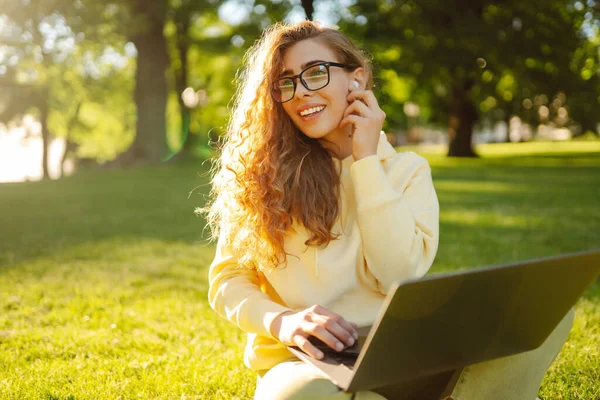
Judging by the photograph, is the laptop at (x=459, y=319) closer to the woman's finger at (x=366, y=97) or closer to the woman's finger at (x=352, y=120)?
the woman's finger at (x=352, y=120)

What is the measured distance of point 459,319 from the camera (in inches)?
63.6

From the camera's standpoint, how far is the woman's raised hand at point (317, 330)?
176cm

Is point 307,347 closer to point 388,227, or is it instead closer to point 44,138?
point 388,227

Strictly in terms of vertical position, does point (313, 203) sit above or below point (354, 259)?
above

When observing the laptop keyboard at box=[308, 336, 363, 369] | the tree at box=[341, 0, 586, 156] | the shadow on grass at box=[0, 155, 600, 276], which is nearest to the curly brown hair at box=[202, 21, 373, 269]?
the laptop keyboard at box=[308, 336, 363, 369]

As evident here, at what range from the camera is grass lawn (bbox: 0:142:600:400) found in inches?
124

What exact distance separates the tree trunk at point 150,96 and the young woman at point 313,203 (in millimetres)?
16483

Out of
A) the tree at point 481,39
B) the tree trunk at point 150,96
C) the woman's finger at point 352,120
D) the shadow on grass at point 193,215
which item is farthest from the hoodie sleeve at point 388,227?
the tree trunk at point 150,96

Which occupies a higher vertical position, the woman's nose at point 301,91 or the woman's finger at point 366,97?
the woman's nose at point 301,91

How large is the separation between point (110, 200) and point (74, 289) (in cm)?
660

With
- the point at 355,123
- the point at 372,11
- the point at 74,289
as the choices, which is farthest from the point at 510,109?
the point at 355,123

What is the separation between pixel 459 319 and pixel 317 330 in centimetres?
42

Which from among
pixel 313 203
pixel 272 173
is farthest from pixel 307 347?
pixel 272 173

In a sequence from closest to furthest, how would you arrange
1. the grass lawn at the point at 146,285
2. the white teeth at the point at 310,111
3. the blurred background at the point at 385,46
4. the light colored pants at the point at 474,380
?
1. the light colored pants at the point at 474,380
2. the white teeth at the point at 310,111
3. the grass lawn at the point at 146,285
4. the blurred background at the point at 385,46
